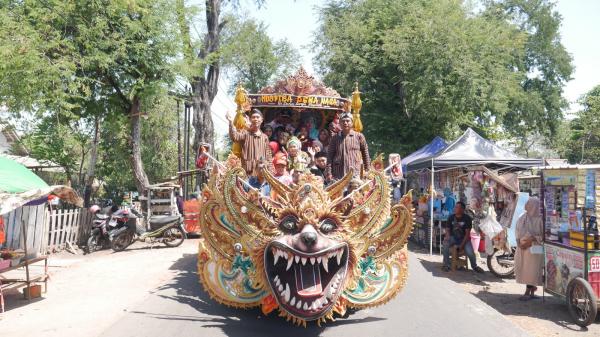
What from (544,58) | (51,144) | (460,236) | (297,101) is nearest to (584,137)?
(544,58)

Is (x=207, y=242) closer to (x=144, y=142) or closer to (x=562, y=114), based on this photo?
(x=144, y=142)

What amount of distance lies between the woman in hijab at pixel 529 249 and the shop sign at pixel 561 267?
0.21 metres

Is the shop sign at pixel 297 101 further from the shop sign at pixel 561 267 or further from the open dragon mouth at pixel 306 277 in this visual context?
the shop sign at pixel 561 267

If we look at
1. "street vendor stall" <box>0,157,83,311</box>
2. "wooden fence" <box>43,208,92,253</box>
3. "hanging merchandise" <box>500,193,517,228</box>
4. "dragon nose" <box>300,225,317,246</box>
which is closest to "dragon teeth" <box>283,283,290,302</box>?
"dragon nose" <box>300,225,317,246</box>

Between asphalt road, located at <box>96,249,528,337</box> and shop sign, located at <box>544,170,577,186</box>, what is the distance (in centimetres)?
209

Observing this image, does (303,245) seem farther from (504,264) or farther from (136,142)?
(136,142)

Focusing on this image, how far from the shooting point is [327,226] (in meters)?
5.27

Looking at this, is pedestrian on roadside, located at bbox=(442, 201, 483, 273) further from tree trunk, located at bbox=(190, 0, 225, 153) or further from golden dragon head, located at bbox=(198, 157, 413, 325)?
tree trunk, located at bbox=(190, 0, 225, 153)

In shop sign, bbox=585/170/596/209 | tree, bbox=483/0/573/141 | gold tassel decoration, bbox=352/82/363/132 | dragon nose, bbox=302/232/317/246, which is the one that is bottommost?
dragon nose, bbox=302/232/317/246

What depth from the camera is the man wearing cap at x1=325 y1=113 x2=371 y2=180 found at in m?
7.43

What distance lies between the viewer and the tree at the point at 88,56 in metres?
12.0

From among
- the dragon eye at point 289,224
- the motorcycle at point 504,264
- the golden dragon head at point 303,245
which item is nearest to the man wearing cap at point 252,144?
the golden dragon head at point 303,245

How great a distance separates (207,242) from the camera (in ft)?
19.7

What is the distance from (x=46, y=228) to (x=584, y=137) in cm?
2897
